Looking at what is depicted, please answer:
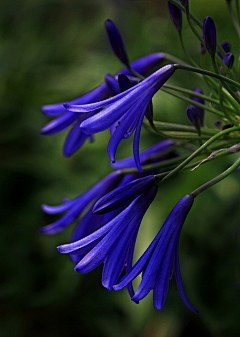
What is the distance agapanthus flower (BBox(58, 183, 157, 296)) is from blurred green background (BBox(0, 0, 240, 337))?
0.76 m

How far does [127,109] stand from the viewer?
0.46 metres

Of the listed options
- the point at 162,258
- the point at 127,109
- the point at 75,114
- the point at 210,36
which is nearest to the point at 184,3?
the point at 210,36

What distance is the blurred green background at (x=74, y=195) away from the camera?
133 cm

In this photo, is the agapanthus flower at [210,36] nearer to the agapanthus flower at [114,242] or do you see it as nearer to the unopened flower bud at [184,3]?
the unopened flower bud at [184,3]

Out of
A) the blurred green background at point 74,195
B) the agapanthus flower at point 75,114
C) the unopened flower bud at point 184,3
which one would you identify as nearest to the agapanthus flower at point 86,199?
the agapanthus flower at point 75,114

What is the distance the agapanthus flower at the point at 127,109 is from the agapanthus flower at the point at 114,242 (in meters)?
0.09

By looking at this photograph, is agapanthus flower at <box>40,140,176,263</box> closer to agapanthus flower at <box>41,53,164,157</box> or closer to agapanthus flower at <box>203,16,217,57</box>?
agapanthus flower at <box>41,53,164,157</box>

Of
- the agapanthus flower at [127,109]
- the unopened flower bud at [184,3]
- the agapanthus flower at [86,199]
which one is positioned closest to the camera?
the agapanthus flower at [127,109]

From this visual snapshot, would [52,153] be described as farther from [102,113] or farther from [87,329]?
[102,113]

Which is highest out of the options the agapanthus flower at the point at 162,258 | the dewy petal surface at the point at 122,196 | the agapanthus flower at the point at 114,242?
the dewy petal surface at the point at 122,196

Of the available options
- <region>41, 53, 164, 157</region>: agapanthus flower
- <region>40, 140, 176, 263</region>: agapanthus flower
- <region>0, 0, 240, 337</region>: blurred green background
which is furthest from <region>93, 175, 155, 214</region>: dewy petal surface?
<region>0, 0, 240, 337</region>: blurred green background

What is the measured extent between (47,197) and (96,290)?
52cm

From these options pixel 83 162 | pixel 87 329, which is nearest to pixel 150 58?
pixel 83 162

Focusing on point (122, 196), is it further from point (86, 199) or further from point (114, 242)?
point (86, 199)
